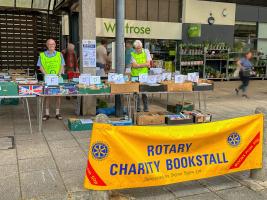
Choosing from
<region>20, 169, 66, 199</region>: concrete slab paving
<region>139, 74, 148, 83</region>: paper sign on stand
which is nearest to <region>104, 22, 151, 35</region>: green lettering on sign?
<region>139, 74, 148, 83</region>: paper sign on stand

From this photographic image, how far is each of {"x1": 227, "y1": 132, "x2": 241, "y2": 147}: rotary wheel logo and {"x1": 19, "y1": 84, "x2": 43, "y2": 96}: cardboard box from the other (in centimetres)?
371

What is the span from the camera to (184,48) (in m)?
14.9

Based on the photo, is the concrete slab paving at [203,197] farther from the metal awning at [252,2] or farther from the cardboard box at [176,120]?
the metal awning at [252,2]

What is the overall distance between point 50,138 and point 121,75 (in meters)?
2.00

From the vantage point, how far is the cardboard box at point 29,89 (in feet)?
20.1

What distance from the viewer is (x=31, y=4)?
1439cm

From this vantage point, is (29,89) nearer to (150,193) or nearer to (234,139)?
(150,193)

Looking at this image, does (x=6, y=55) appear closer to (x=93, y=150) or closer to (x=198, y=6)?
(x=198, y=6)

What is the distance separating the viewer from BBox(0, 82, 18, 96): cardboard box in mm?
5945

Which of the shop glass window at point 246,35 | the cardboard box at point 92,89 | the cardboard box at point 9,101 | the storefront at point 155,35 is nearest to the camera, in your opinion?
the cardboard box at point 92,89

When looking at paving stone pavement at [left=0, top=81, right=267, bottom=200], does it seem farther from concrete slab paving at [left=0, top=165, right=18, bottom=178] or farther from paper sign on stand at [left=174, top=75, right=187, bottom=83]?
paper sign on stand at [left=174, top=75, right=187, bottom=83]

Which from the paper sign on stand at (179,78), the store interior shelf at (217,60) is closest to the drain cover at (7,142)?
the paper sign on stand at (179,78)

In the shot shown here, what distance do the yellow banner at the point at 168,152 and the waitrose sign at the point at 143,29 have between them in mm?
10165

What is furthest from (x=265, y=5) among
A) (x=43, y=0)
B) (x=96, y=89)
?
(x=96, y=89)
